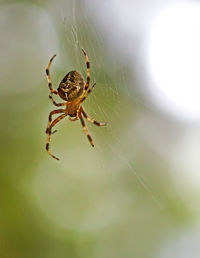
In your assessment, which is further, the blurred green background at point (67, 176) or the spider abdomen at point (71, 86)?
the blurred green background at point (67, 176)

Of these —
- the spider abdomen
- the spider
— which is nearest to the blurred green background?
the spider

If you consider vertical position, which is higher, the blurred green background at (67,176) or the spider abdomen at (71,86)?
the blurred green background at (67,176)

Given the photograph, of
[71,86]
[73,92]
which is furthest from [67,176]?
[71,86]

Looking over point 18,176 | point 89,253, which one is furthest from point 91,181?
point 18,176

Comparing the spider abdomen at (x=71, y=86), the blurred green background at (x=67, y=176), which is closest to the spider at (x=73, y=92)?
the spider abdomen at (x=71, y=86)

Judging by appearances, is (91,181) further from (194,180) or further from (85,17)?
(85,17)

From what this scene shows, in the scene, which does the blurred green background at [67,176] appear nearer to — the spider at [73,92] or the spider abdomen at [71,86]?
the spider at [73,92]

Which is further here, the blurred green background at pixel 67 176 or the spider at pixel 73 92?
the blurred green background at pixel 67 176

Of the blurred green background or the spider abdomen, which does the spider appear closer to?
the spider abdomen
